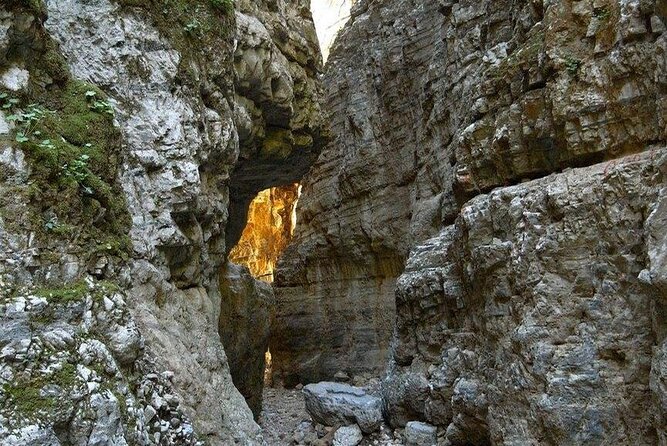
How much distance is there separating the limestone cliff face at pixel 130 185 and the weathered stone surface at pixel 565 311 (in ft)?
11.5

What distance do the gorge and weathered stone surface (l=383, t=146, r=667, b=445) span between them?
0.03m

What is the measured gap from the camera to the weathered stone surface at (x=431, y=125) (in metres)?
6.79

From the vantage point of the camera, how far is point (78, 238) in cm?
484

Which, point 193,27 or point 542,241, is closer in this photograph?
point 542,241

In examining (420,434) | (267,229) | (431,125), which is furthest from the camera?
(267,229)

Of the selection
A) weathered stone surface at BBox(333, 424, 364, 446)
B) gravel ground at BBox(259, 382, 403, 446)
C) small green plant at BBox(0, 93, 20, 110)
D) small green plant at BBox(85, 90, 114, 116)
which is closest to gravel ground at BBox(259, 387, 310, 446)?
gravel ground at BBox(259, 382, 403, 446)

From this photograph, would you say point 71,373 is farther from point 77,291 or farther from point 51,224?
point 51,224

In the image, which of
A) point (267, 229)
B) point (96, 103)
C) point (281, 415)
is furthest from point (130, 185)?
point (267, 229)

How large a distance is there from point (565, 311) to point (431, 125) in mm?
9192

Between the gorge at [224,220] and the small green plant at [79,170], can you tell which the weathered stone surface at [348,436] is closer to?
the gorge at [224,220]

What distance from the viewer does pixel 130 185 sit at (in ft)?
20.5

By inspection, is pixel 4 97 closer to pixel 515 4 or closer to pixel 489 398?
pixel 489 398

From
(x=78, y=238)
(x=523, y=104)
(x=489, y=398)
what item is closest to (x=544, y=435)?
(x=489, y=398)

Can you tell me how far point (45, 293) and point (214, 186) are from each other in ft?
14.7
